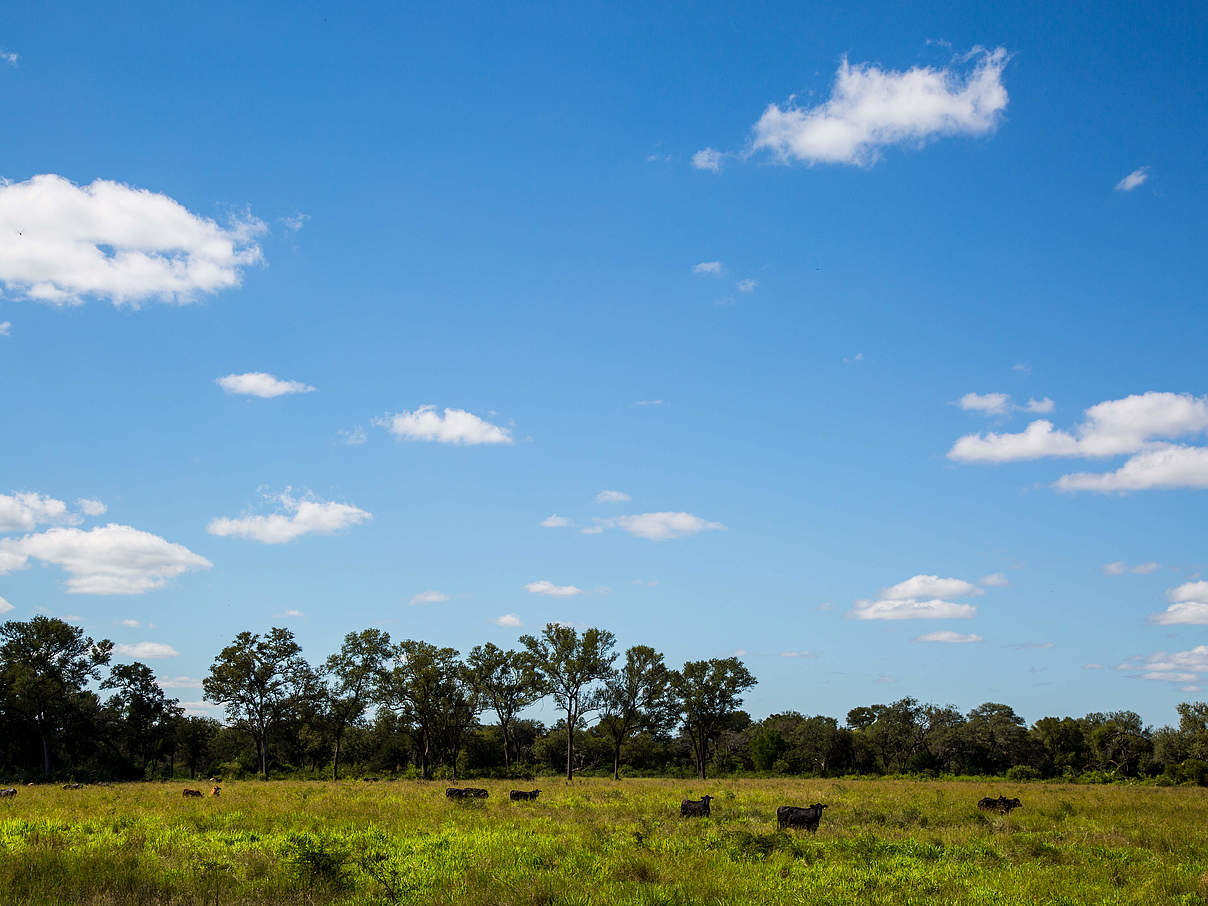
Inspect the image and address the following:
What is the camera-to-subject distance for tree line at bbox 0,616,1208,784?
64562 mm

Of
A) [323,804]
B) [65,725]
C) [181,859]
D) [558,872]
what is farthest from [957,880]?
[65,725]

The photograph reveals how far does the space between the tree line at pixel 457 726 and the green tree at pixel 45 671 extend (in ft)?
0.43

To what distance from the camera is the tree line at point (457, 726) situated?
2542 inches

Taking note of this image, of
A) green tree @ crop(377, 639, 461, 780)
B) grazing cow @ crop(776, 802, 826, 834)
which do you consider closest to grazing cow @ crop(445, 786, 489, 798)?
grazing cow @ crop(776, 802, 826, 834)

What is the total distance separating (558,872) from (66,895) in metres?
8.71

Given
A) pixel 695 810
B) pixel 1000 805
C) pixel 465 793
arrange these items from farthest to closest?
1. pixel 465 793
2. pixel 1000 805
3. pixel 695 810

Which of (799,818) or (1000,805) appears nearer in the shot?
(799,818)

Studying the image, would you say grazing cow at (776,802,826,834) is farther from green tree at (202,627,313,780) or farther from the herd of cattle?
green tree at (202,627,313,780)

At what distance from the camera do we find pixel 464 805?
27.6 metres

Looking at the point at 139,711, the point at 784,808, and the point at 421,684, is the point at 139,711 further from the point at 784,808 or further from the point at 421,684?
the point at 784,808

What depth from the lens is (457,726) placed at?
74812 mm

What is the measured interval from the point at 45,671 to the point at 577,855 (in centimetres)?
6828

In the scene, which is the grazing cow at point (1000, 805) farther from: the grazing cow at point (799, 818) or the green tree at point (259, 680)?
the green tree at point (259, 680)

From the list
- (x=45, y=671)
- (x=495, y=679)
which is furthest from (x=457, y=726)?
(x=45, y=671)
